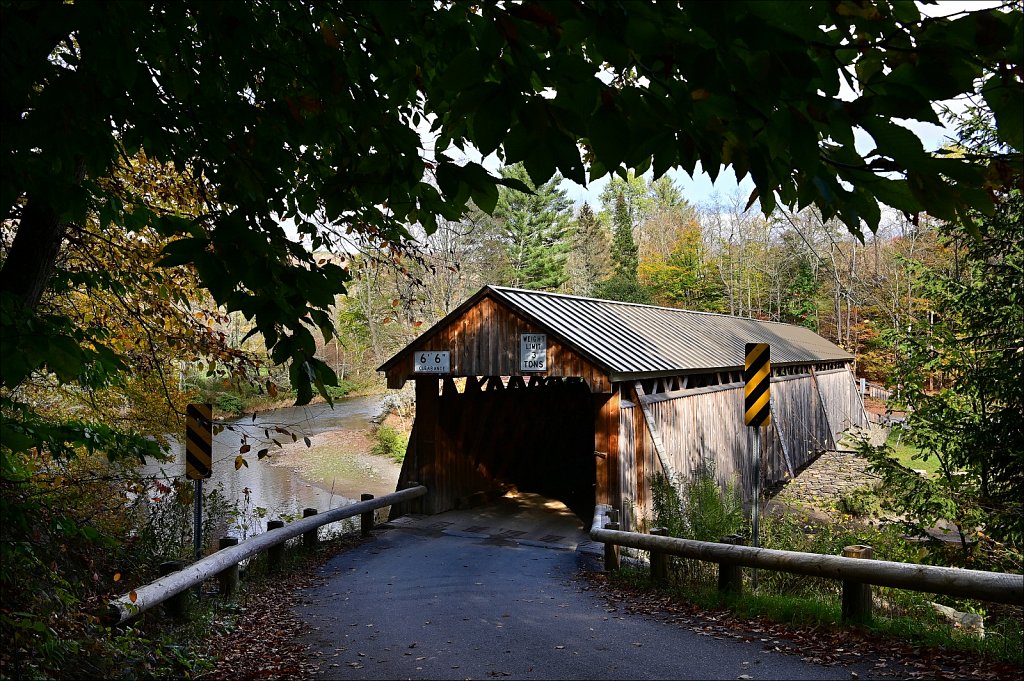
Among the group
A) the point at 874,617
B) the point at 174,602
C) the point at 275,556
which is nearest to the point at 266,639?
the point at 174,602

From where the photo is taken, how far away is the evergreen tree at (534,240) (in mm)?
44219

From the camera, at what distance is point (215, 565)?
21.1 ft

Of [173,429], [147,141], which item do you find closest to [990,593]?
[147,141]

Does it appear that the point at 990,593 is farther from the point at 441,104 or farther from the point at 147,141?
the point at 147,141

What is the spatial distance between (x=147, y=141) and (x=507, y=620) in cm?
471

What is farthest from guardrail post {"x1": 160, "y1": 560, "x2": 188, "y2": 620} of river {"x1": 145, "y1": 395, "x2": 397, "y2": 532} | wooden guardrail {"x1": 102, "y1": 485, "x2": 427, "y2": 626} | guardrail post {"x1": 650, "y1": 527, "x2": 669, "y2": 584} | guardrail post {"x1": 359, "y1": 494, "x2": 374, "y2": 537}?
river {"x1": 145, "y1": 395, "x2": 397, "y2": 532}

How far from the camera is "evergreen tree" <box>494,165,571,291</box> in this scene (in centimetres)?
4422

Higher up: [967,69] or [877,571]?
[967,69]

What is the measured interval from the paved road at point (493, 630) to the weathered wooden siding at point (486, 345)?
300cm

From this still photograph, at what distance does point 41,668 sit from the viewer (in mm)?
3559

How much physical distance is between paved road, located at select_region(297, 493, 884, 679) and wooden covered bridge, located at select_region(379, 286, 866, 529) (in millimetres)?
2283

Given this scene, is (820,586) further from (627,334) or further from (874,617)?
(627,334)

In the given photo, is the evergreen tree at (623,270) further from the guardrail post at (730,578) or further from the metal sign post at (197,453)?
the guardrail post at (730,578)

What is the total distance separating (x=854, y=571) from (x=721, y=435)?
9029 mm
